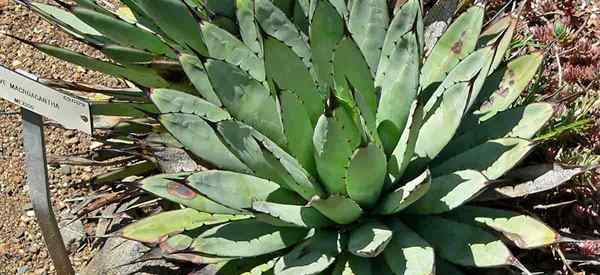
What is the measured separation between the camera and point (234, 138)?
6.70 ft

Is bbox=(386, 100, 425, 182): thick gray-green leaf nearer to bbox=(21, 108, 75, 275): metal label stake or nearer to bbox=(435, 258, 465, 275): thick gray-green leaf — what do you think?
bbox=(435, 258, 465, 275): thick gray-green leaf

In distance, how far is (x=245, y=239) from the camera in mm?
2164

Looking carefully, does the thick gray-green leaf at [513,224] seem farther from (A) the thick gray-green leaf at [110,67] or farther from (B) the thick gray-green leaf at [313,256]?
(A) the thick gray-green leaf at [110,67]

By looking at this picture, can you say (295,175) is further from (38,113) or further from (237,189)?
(38,113)

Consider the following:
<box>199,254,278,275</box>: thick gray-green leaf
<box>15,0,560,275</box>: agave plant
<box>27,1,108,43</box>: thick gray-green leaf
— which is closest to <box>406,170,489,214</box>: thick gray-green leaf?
<box>15,0,560,275</box>: agave plant

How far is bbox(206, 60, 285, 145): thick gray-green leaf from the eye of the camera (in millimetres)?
2090

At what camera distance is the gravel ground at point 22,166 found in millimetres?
2912

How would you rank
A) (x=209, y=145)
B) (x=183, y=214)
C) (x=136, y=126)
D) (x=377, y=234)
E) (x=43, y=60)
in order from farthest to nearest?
1. (x=43, y=60)
2. (x=136, y=126)
3. (x=183, y=214)
4. (x=209, y=145)
5. (x=377, y=234)

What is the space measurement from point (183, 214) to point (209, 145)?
0.27 metres

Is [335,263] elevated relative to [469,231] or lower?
lower

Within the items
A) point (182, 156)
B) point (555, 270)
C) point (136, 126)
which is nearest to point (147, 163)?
point (136, 126)

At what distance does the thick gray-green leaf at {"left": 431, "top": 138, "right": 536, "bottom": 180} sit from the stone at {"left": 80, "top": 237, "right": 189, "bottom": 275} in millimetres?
965

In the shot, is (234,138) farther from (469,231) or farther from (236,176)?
(469,231)

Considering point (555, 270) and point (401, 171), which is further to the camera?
point (555, 270)
